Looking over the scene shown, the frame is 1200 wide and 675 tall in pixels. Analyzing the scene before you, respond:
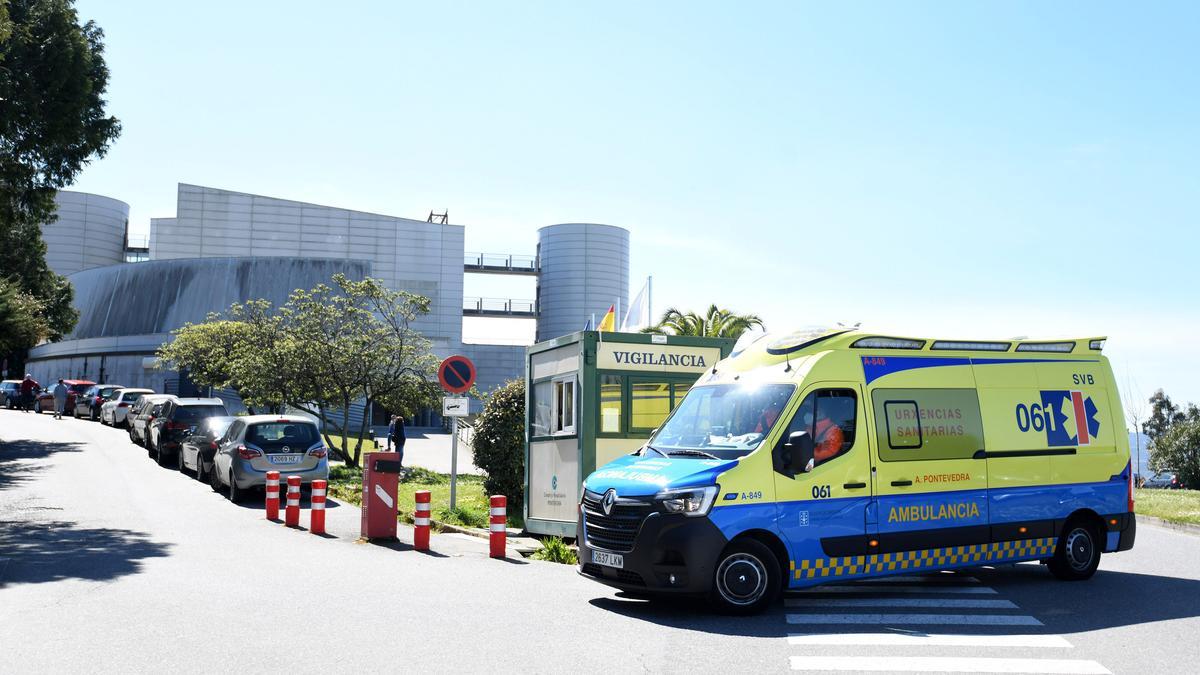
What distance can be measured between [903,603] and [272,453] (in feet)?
42.2

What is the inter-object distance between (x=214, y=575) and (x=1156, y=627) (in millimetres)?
8635

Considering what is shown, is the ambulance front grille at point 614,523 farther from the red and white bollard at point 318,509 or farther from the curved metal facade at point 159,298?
the curved metal facade at point 159,298

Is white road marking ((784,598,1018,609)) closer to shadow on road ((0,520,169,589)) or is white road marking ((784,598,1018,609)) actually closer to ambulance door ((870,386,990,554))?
ambulance door ((870,386,990,554))

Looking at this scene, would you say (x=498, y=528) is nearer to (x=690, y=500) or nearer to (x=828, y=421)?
(x=690, y=500)

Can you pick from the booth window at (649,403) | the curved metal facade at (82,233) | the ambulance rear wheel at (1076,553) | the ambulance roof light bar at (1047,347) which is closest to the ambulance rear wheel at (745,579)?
the ambulance rear wheel at (1076,553)

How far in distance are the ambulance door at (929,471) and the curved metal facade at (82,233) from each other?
11327cm

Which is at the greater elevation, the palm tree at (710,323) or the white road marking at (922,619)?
the palm tree at (710,323)

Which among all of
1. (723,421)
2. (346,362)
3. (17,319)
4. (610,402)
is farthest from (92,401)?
(723,421)

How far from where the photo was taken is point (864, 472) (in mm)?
9352

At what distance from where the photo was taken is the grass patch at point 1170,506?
1871 centimetres

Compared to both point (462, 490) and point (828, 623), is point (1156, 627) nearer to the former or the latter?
point (828, 623)

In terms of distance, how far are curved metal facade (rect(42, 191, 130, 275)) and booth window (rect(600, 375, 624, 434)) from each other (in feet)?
357

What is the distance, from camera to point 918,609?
354 inches

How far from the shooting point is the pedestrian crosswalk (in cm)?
679
